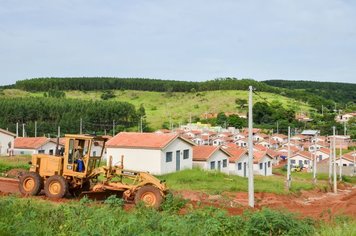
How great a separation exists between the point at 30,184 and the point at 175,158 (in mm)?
20456

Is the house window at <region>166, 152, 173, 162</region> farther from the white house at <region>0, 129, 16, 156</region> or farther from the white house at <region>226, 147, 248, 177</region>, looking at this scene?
the white house at <region>0, 129, 16, 156</region>

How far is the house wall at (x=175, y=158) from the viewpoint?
113ft

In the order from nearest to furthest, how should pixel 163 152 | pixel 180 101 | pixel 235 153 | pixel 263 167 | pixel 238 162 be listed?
pixel 163 152
pixel 238 162
pixel 235 153
pixel 263 167
pixel 180 101

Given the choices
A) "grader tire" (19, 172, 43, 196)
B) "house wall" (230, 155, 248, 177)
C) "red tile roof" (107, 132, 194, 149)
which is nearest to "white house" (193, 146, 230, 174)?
"house wall" (230, 155, 248, 177)

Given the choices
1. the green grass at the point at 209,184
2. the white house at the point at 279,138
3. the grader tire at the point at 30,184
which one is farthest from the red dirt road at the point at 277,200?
the white house at the point at 279,138

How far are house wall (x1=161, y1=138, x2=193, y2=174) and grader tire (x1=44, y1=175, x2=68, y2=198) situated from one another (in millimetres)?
18782

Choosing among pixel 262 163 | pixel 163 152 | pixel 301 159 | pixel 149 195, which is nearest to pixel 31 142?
pixel 163 152

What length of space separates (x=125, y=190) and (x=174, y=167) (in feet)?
66.5

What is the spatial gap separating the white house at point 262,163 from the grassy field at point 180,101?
5708 centimetres

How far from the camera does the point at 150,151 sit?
1356 inches

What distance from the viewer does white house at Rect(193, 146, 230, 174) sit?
3938 centimetres

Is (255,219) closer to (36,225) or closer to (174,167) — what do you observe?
→ (36,225)

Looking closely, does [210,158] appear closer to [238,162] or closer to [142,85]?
[238,162]

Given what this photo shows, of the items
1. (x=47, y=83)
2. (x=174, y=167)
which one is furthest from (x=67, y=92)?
(x=174, y=167)
